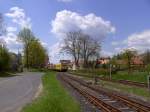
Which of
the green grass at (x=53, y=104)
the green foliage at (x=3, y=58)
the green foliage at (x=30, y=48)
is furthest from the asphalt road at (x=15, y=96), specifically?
the green foliage at (x=30, y=48)

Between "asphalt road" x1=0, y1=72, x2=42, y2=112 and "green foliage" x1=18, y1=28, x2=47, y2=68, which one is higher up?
"green foliage" x1=18, y1=28, x2=47, y2=68

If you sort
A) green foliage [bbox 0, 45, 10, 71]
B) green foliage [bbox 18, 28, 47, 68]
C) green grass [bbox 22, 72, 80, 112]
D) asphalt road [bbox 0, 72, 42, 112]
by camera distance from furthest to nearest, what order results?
1. green foliage [bbox 18, 28, 47, 68]
2. green foliage [bbox 0, 45, 10, 71]
3. asphalt road [bbox 0, 72, 42, 112]
4. green grass [bbox 22, 72, 80, 112]

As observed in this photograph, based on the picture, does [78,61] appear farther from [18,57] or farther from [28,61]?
[18,57]

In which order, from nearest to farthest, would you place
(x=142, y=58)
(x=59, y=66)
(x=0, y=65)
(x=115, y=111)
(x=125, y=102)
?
(x=115, y=111) → (x=125, y=102) → (x=0, y=65) → (x=59, y=66) → (x=142, y=58)

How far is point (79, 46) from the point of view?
13800 cm

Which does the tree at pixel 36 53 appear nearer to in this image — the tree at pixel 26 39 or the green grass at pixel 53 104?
the tree at pixel 26 39

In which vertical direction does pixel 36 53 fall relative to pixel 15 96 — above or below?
above

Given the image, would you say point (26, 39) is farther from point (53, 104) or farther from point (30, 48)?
point (53, 104)

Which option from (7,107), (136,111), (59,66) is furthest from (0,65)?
(136,111)

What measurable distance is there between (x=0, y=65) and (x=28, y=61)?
48.6 m

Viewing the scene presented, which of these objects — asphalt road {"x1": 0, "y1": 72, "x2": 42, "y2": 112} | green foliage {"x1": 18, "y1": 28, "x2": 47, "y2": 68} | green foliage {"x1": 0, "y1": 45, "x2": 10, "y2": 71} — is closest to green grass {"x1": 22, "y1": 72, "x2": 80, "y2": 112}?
asphalt road {"x1": 0, "y1": 72, "x2": 42, "y2": 112}

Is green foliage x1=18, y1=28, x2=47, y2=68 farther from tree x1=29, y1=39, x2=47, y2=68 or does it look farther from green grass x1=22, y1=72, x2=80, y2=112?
green grass x1=22, y1=72, x2=80, y2=112

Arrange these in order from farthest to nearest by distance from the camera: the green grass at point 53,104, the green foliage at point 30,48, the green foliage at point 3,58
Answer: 1. the green foliage at point 30,48
2. the green foliage at point 3,58
3. the green grass at point 53,104

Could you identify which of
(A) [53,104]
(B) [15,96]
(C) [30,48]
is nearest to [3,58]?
(C) [30,48]
